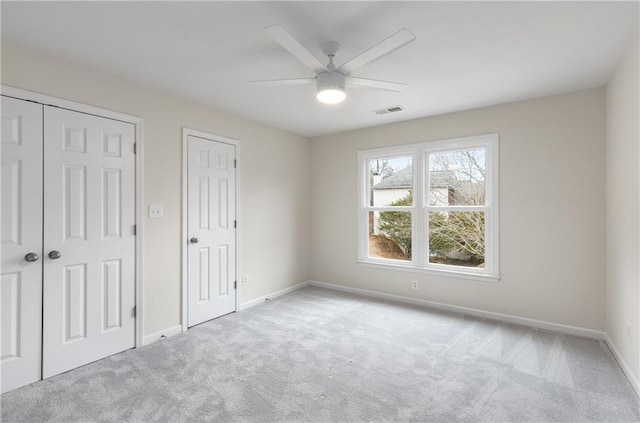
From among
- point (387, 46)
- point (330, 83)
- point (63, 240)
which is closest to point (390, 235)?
point (330, 83)

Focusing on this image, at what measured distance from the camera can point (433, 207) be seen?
12.9ft

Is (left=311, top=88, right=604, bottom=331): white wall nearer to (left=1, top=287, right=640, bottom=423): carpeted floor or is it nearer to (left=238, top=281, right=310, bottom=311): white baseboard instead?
(left=1, top=287, right=640, bottom=423): carpeted floor

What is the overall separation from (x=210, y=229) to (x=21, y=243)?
1.58 meters

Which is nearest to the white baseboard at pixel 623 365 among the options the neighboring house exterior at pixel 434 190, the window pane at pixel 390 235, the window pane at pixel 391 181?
the neighboring house exterior at pixel 434 190

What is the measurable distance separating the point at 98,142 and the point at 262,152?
1.93 meters

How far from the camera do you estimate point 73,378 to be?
2293mm

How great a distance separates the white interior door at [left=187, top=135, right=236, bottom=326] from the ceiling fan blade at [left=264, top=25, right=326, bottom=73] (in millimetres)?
1810

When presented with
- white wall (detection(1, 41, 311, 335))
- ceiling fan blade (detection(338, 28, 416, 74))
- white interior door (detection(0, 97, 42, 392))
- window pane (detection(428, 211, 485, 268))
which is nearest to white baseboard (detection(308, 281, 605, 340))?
window pane (detection(428, 211, 485, 268))

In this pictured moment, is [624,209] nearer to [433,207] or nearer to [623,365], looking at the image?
[623,365]

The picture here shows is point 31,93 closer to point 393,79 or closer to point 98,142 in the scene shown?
point 98,142

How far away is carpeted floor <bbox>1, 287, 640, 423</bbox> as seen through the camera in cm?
191

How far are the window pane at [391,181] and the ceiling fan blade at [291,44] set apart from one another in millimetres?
2354

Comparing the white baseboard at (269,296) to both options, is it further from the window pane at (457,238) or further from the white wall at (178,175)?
the window pane at (457,238)

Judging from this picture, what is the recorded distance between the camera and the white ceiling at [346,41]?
1.81m
